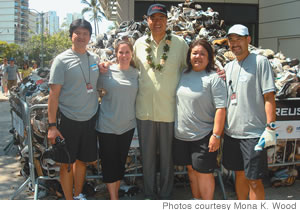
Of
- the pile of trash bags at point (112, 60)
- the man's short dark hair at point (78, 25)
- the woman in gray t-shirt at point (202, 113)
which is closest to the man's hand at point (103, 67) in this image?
the man's short dark hair at point (78, 25)

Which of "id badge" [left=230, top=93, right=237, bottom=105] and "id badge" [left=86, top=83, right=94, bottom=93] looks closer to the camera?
"id badge" [left=230, top=93, right=237, bottom=105]

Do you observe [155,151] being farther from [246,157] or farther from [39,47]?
[39,47]

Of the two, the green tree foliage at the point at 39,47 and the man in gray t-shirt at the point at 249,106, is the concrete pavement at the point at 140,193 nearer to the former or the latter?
the man in gray t-shirt at the point at 249,106

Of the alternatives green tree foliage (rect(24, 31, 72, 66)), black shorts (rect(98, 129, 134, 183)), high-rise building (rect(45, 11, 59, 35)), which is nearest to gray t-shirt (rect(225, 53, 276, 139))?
black shorts (rect(98, 129, 134, 183))

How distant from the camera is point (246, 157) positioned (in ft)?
8.98

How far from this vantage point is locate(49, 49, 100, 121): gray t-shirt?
2.86m

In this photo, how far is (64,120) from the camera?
3.02 metres

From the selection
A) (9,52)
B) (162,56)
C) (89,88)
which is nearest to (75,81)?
(89,88)

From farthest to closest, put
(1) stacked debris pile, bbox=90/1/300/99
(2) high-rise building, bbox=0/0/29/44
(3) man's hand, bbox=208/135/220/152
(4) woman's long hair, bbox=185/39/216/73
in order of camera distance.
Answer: (2) high-rise building, bbox=0/0/29/44
(1) stacked debris pile, bbox=90/1/300/99
(4) woman's long hair, bbox=185/39/216/73
(3) man's hand, bbox=208/135/220/152

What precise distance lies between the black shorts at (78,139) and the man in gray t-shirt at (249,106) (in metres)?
1.49

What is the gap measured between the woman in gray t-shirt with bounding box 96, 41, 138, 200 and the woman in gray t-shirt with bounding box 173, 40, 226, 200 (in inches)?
21.4

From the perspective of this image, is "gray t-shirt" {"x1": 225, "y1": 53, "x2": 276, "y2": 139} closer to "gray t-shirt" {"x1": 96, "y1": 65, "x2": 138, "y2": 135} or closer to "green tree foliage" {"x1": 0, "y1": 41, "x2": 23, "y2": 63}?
"gray t-shirt" {"x1": 96, "y1": 65, "x2": 138, "y2": 135}

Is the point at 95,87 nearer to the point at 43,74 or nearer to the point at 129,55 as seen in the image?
the point at 129,55

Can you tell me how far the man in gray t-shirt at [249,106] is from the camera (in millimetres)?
2633
